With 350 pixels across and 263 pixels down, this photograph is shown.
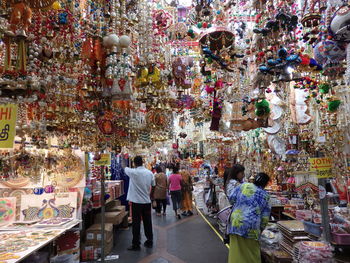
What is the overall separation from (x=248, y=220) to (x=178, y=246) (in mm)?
2340

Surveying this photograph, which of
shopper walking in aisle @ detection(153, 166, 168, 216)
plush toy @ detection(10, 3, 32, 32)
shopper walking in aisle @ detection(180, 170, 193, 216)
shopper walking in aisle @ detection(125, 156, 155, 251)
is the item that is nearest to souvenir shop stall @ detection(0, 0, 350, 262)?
plush toy @ detection(10, 3, 32, 32)

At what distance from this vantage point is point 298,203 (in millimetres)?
3605

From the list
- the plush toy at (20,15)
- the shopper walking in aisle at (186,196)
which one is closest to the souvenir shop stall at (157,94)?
the plush toy at (20,15)

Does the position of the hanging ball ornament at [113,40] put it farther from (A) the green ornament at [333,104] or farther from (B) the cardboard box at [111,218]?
(B) the cardboard box at [111,218]

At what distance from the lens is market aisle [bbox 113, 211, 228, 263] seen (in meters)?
3.91

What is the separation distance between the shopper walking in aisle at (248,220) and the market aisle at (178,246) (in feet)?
4.39

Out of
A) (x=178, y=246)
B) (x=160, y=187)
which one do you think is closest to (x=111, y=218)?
(x=178, y=246)

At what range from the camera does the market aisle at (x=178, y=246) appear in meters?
3.91

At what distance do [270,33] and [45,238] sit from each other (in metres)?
2.79

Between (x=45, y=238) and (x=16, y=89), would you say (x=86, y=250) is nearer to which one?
(x=45, y=238)

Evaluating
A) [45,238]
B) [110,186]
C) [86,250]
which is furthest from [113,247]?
[45,238]

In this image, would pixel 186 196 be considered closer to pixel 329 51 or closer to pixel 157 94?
pixel 157 94

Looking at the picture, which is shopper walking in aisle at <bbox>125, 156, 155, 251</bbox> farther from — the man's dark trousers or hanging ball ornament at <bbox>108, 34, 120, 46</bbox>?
hanging ball ornament at <bbox>108, 34, 120, 46</bbox>

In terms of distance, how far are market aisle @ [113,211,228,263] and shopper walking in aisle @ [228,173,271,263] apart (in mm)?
1338
